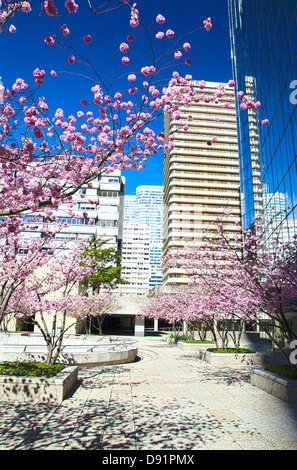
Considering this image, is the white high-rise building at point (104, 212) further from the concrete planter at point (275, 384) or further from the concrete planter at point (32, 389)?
the concrete planter at point (32, 389)

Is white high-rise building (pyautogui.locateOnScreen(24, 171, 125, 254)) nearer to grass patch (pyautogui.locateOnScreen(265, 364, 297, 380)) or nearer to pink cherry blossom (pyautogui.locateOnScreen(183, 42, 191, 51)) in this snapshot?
grass patch (pyautogui.locateOnScreen(265, 364, 297, 380))

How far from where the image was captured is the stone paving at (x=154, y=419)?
539cm

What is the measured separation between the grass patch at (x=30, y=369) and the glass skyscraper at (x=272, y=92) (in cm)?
923

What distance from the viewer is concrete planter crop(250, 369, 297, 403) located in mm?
8312

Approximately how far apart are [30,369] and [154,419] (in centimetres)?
421

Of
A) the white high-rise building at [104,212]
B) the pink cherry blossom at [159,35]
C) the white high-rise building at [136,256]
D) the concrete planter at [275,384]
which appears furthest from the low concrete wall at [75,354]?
the white high-rise building at [136,256]

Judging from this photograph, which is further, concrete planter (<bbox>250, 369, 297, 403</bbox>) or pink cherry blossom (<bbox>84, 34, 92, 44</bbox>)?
concrete planter (<bbox>250, 369, 297, 403</bbox>)

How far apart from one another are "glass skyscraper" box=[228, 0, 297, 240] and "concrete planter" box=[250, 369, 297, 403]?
5.60 metres

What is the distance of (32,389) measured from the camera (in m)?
8.16

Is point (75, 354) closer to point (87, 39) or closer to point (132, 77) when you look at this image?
point (132, 77)

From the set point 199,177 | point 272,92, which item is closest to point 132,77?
point 272,92

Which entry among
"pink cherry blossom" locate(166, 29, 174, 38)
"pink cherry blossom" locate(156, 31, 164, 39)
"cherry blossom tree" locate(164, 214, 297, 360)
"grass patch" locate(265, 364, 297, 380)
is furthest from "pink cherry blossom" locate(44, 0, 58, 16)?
"grass patch" locate(265, 364, 297, 380)

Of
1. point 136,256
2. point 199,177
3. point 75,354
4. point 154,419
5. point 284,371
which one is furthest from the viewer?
point 136,256

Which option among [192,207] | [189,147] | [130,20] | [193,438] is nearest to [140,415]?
[193,438]
